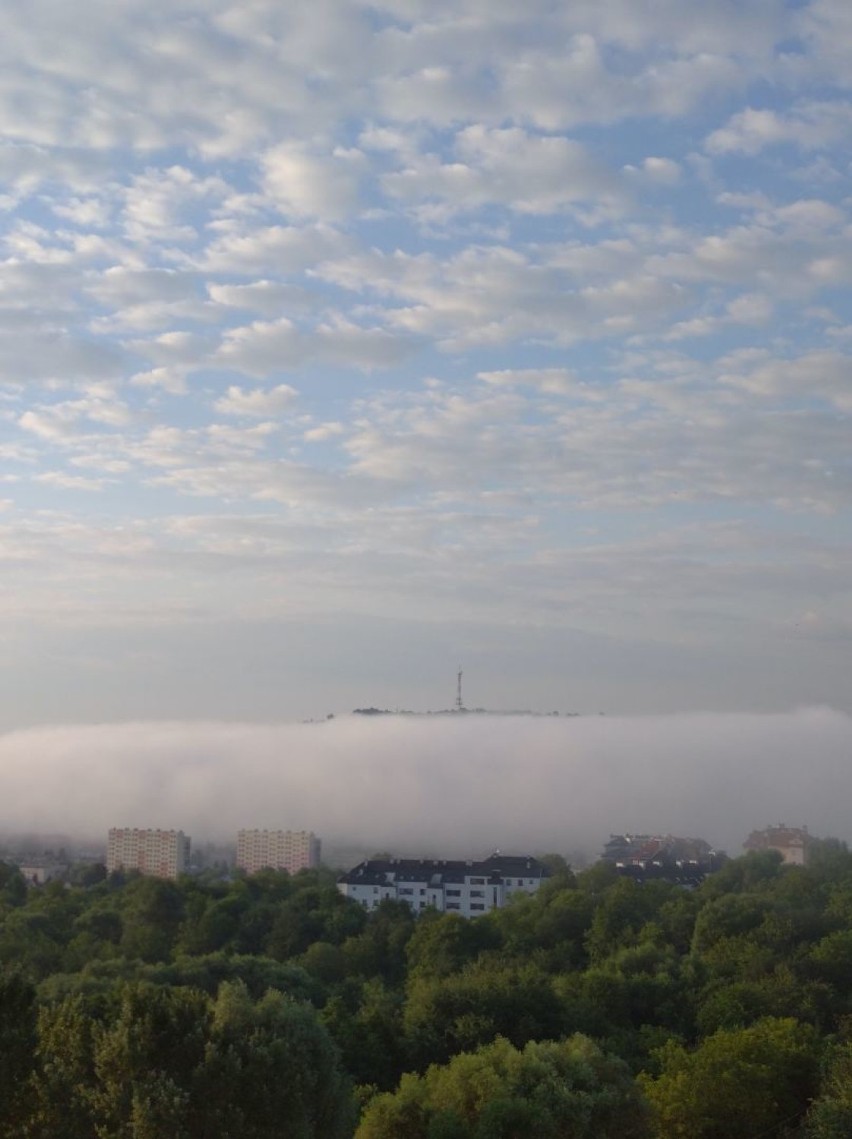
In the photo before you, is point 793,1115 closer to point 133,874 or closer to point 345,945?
point 345,945

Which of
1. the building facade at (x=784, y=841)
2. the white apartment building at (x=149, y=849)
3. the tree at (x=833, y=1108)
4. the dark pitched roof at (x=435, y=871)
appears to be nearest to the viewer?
the tree at (x=833, y=1108)

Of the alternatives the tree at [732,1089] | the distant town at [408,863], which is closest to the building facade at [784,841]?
the distant town at [408,863]

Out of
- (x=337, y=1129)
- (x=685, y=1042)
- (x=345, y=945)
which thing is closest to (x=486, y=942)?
(x=345, y=945)

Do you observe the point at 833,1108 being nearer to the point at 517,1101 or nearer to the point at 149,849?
the point at 517,1101

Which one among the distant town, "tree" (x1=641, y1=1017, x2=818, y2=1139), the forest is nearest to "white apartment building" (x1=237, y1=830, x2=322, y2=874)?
the distant town

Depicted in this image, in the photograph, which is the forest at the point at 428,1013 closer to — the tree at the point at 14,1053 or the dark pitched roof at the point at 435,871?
the tree at the point at 14,1053

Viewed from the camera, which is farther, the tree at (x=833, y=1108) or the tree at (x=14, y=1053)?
the tree at (x=833, y=1108)

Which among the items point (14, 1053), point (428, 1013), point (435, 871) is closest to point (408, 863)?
point (435, 871)

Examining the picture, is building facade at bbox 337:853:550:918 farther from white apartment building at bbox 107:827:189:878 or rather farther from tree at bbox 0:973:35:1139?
tree at bbox 0:973:35:1139
